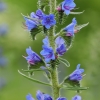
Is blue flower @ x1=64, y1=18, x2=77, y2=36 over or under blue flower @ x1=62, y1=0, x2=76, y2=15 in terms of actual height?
under

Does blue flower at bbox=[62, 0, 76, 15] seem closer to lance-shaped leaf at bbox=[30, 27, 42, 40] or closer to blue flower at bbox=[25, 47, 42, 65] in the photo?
lance-shaped leaf at bbox=[30, 27, 42, 40]

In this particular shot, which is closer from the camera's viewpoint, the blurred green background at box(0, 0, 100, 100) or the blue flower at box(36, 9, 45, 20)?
the blue flower at box(36, 9, 45, 20)

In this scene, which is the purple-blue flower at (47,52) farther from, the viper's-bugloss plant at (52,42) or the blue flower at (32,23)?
the blue flower at (32,23)

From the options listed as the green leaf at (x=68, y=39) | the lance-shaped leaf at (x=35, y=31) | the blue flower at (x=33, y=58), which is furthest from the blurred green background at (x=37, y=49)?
the green leaf at (x=68, y=39)

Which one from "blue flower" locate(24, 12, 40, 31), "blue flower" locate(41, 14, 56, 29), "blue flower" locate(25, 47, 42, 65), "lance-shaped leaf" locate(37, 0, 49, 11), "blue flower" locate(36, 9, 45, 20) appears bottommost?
"blue flower" locate(25, 47, 42, 65)

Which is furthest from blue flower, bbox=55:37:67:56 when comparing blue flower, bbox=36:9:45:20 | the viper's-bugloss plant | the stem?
blue flower, bbox=36:9:45:20

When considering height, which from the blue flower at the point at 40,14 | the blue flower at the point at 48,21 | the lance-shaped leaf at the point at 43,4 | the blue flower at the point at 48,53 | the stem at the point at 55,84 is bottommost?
the stem at the point at 55,84
